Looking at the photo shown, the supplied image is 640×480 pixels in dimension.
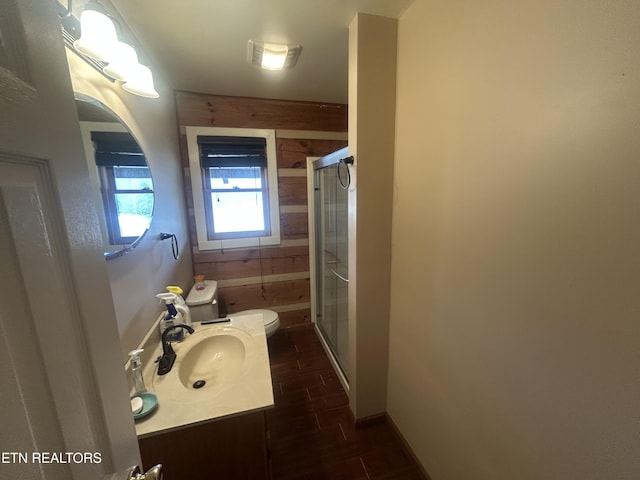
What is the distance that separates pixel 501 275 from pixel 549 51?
0.66 meters

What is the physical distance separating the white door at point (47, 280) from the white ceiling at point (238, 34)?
41.5 inches

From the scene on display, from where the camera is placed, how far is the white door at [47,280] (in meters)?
0.34

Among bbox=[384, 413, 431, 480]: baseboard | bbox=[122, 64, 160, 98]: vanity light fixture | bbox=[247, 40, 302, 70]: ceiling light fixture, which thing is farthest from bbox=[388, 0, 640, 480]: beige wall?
bbox=[122, 64, 160, 98]: vanity light fixture

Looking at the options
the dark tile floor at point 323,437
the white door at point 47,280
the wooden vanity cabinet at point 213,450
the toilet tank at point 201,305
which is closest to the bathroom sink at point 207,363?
the wooden vanity cabinet at point 213,450

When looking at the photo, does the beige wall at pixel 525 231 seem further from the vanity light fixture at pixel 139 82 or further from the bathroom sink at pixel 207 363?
the vanity light fixture at pixel 139 82

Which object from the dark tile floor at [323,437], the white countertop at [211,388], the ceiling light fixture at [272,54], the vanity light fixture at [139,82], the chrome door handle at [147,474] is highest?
the ceiling light fixture at [272,54]

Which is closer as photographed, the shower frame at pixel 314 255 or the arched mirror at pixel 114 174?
the arched mirror at pixel 114 174

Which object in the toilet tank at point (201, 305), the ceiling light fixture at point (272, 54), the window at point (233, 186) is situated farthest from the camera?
the window at point (233, 186)

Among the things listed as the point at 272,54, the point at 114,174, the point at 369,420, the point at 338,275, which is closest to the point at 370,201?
the point at 338,275

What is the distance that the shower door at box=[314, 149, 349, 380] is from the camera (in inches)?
76.5

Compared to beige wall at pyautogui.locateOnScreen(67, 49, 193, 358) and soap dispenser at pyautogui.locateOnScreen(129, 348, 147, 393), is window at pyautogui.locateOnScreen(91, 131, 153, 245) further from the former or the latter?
soap dispenser at pyautogui.locateOnScreen(129, 348, 147, 393)

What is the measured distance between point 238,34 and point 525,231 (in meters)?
1.67

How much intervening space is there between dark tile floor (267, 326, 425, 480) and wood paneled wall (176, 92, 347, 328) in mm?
734

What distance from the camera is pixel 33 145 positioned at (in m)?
0.39
